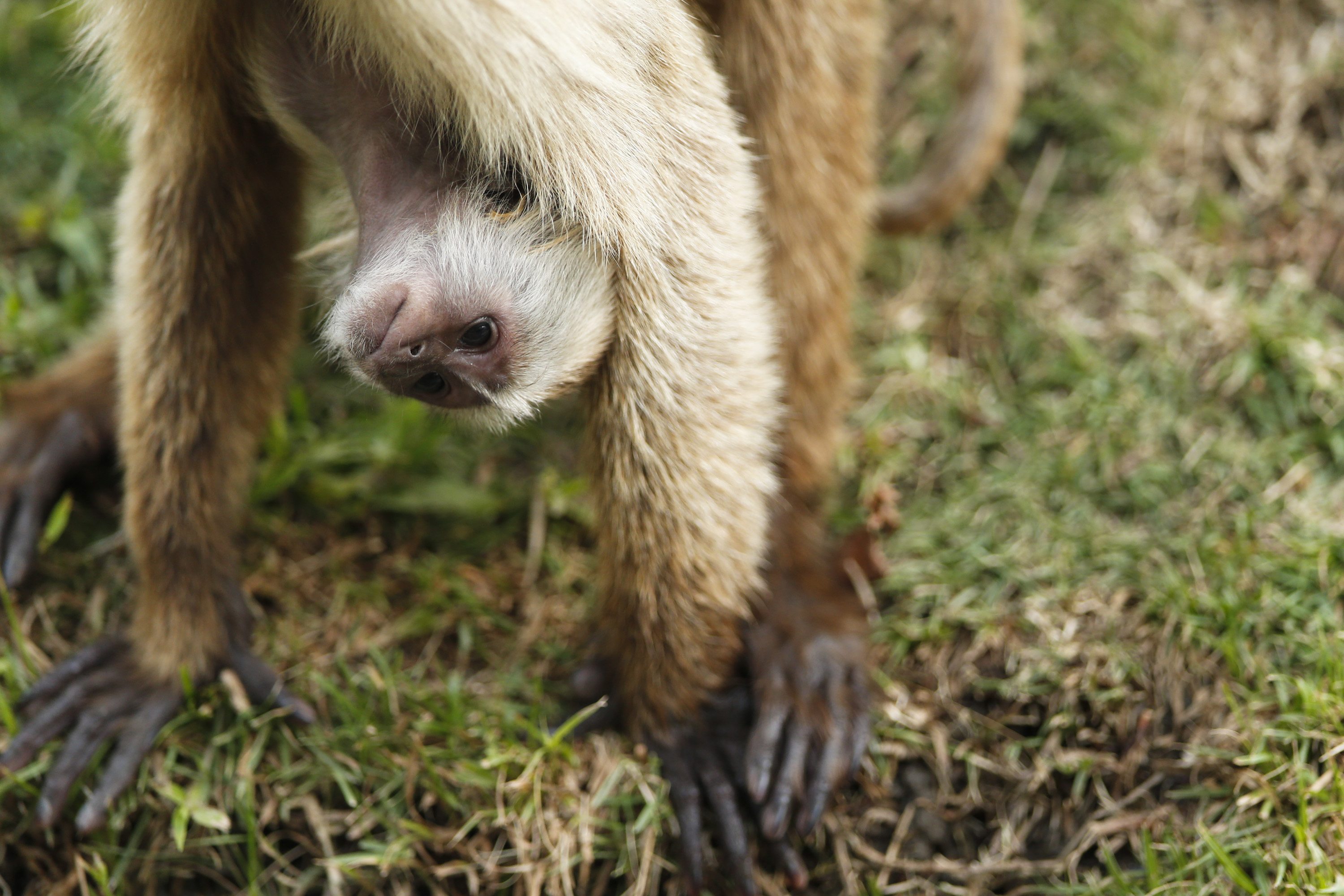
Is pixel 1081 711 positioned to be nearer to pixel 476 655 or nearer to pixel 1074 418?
pixel 1074 418

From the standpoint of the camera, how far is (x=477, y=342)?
2.33 m

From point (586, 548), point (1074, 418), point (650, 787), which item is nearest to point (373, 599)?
point (586, 548)

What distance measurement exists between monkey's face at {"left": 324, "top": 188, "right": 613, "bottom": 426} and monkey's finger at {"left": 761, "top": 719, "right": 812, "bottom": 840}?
1021mm

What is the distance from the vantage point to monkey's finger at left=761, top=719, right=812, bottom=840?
8.84 ft

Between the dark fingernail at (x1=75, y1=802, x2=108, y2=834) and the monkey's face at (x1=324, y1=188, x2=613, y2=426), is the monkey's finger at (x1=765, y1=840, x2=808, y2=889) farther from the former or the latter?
the dark fingernail at (x1=75, y1=802, x2=108, y2=834)

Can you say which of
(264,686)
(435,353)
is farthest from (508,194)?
(264,686)

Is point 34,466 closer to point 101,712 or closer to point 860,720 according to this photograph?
point 101,712

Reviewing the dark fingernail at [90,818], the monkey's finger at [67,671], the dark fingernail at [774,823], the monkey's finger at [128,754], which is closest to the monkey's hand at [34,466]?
the monkey's finger at [67,671]

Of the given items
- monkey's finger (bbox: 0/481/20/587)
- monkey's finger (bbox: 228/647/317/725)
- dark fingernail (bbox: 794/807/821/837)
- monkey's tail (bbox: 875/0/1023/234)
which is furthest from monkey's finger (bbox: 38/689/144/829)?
monkey's tail (bbox: 875/0/1023/234)

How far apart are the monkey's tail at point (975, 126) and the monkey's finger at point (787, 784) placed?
1.69 meters

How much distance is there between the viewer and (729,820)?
8.86 ft

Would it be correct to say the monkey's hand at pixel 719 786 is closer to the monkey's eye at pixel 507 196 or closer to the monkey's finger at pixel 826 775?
the monkey's finger at pixel 826 775

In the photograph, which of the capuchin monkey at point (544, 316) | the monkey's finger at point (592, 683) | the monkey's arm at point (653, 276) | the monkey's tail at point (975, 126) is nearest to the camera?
the monkey's arm at point (653, 276)

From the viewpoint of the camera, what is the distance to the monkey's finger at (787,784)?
2693mm
